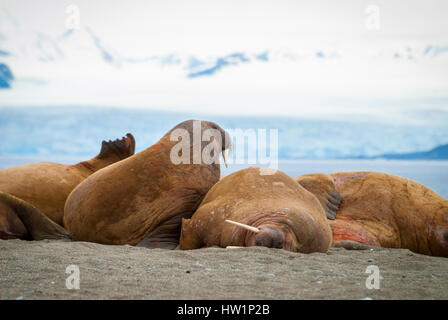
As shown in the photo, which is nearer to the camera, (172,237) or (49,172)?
(172,237)

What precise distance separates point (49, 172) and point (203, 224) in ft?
13.2

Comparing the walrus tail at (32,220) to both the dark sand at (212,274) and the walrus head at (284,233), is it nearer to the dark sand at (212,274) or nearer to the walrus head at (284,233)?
the dark sand at (212,274)

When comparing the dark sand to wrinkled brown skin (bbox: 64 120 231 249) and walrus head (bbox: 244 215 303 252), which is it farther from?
wrinkled brown skin (bbox: 64 120 231 249)

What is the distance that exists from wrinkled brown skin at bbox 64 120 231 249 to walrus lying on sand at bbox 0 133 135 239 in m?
0.68

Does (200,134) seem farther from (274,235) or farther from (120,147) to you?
(120,147)

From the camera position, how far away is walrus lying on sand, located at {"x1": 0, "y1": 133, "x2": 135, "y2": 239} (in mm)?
7125

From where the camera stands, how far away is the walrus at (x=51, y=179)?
8383 millimetres

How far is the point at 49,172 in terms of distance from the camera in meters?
8.91

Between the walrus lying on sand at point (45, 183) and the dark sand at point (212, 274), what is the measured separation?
135cm

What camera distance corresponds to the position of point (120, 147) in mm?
9461

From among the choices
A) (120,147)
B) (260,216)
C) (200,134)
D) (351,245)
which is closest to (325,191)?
(351,245)

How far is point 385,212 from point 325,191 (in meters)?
0.93
